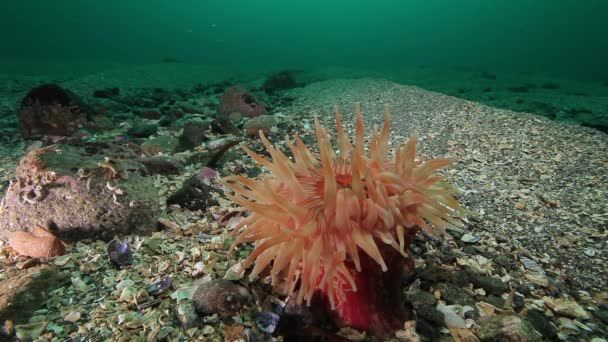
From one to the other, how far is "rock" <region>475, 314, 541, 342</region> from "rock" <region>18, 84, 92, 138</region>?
611 cm

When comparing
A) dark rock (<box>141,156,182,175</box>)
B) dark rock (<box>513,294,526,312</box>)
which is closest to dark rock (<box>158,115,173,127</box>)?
dark rock (<box>141,156,182,175</box>)

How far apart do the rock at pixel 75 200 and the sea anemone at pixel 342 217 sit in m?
1.40

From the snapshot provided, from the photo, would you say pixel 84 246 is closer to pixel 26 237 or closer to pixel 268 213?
pixel 26 237

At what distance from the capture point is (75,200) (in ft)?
8.27

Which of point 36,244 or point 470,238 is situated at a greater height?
point 470,238

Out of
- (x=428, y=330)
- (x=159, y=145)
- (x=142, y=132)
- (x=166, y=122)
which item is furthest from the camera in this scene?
(x=166, y=122)

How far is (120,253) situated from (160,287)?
0.50m

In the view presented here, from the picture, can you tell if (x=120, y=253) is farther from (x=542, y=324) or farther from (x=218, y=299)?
(x=542, y=324)

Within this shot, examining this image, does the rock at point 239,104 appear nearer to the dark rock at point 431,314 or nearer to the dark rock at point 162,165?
the dark rock at point 162,165

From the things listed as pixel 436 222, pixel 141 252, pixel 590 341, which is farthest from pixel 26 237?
pixel 590 341

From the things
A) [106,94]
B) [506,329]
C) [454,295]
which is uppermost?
[506,329]

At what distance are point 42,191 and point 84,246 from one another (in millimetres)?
557

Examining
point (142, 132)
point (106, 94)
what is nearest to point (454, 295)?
point (142, 132)

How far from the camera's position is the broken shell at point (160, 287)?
6.26 feet
